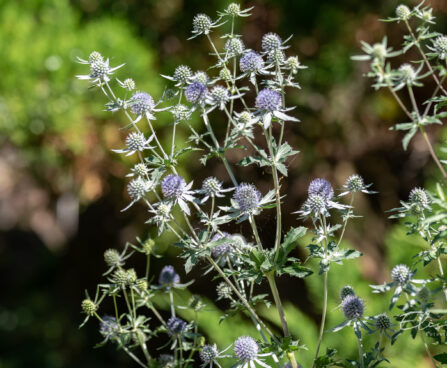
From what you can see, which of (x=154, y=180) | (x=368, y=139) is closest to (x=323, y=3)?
(x=368, y=139)

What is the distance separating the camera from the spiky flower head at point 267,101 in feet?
2.29

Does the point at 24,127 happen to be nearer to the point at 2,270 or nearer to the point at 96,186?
the point at 96,186

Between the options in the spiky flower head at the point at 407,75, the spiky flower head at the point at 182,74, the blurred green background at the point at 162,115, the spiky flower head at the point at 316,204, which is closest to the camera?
the spiky flower head at the point at 407,75

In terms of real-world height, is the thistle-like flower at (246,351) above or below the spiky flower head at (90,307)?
below

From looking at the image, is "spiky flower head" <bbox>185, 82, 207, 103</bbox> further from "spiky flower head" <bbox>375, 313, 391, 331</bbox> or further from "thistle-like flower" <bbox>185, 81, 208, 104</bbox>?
"spiky flower head" <bbox>375, 313, 391, 331</bbox>

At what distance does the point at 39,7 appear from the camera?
84.0 inches

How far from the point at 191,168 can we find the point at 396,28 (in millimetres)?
886

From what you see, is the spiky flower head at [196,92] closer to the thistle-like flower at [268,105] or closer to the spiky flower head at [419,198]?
the thistle-like flower at [268,105]

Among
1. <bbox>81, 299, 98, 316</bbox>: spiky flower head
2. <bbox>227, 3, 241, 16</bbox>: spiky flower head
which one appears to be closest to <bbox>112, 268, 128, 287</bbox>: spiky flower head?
<bbox>81, 299, 98, 316</bbox>: spiky flower head

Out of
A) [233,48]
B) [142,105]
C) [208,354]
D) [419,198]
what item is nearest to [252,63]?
[233,48]

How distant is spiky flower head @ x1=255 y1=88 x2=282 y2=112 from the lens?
0.70 metres

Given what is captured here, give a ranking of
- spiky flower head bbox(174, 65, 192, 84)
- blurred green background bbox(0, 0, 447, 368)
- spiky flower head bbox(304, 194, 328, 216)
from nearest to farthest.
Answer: spiky flower head bbox(304, 194, 328, 216) → spiky flower head bbox(174, 65, 192, 84) → blurred green background bbox(0, 0, 447, 368)

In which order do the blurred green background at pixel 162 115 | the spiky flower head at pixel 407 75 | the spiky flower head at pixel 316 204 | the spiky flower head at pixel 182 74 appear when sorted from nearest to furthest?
the spiky flower head at pixel 407 75 < the spiky flower head at pixel 316 204 < the spiky flower head at pixel 182 74 < the blurred green background at pixel 162 115

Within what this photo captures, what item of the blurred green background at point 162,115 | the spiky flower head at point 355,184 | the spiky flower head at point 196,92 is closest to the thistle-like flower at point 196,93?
the spiky flower head at point 196,92
